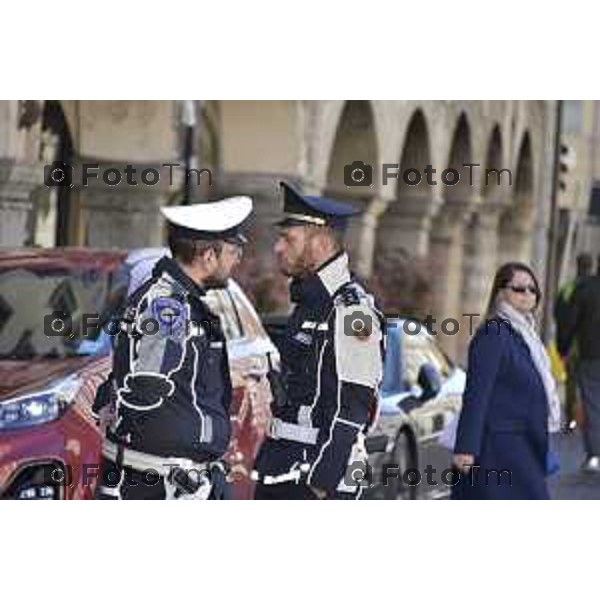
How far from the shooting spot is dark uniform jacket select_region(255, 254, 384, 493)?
7039 millimetres

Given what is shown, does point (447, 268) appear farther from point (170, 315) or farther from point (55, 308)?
point (170, 315)

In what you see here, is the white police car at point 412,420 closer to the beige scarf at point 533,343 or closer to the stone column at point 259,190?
the stone column at point 259,190

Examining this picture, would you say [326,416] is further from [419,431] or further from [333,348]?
[419,431]

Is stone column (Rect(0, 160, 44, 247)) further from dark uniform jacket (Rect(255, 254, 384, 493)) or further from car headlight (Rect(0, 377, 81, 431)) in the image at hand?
dark uniform jacket (Rect(255, 254, 384, 493))

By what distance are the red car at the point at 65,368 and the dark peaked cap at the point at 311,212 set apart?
3.65 ft

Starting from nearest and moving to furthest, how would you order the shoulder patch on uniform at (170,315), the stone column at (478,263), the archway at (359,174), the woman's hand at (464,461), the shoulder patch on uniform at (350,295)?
the shoulder patch on uniform at (170,315), the shoulder patch on uniform at (350,295), the woman's hand at (464,461), the archway at (359,174), the stone column at (478,263)

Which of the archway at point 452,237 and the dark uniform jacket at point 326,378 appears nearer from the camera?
the dark uniform jacket at point 326,378

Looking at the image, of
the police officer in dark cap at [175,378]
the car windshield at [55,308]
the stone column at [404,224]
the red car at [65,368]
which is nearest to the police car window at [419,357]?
the red car at [65,368]

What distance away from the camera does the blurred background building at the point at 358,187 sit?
38.1ft

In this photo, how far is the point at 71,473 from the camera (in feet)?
26.8
